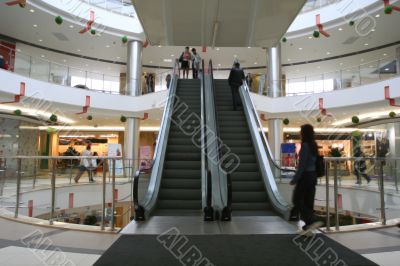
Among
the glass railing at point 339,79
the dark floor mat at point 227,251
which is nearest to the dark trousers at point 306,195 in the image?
the dark floor mat at point 227,251

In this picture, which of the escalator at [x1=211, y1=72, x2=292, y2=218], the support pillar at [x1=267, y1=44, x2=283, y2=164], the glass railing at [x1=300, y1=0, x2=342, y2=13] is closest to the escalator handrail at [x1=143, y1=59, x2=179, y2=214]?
the escalator at [x1=211, y1=72, x2=292, y2=218]

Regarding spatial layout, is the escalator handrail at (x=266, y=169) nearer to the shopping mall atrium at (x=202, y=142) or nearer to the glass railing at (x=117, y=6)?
the shopping mall atrium at (x=202, y=142)

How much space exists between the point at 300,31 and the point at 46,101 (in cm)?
1293

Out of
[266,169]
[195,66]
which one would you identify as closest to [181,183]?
[266,169]

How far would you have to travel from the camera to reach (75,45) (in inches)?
779

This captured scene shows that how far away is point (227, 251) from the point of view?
3.84m

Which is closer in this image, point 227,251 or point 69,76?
point 227,251

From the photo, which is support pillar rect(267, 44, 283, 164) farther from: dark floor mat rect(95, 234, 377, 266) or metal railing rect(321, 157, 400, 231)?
dark floor mat rect(95, 234, 377, 266)

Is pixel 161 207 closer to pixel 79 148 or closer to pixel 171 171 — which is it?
pixel 171 171

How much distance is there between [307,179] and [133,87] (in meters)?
15.2

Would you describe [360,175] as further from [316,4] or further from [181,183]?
[316,4]

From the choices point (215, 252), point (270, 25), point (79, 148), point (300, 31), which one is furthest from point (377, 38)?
point (79, 148)

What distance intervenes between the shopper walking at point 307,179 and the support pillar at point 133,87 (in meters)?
14.7

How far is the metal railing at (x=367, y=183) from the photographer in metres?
5.56
